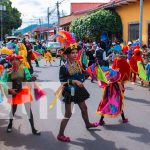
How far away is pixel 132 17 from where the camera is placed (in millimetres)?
23688

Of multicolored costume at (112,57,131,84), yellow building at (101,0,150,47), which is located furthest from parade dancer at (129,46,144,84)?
yellow building at (101,0,150,47)

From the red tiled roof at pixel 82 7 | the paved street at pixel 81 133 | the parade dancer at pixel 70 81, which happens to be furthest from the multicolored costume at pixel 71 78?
the red tiled roof at pixel 82 7

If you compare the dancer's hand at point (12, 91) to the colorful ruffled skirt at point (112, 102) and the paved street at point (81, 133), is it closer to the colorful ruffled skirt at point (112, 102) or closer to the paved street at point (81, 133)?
the paved street at point (81, 133)

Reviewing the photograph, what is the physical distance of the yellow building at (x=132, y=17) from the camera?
21750 mm

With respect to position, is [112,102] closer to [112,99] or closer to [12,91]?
[112,99]

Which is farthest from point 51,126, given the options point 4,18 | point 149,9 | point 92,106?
point 4,18

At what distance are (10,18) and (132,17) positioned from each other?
5825cm

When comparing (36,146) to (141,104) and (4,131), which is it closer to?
(4,131)

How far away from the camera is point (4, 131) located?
7.42 m

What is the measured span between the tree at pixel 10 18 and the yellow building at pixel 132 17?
182ft

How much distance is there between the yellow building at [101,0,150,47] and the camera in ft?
71.4

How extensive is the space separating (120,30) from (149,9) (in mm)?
4385

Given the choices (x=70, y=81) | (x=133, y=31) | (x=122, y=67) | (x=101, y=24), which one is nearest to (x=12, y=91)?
(x=70, y=81)

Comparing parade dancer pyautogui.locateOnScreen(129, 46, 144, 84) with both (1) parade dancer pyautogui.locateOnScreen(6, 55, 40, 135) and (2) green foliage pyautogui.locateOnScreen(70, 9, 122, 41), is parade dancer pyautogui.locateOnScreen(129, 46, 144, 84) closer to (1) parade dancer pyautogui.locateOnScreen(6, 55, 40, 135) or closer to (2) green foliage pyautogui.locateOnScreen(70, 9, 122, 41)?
(1) parade dancer pyautogui.locateOnScreen(6, 55, 40, 135)
